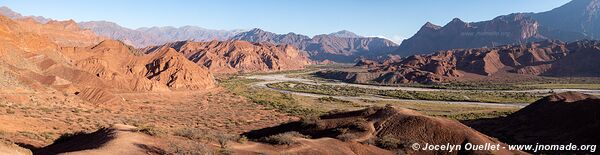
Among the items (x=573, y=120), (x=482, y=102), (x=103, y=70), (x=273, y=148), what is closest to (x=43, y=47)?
(x=103, y=70)

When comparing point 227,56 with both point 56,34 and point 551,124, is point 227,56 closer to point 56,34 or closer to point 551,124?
point 56,34

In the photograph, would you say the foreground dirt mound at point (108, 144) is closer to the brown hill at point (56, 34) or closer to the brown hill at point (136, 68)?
the brown hill at point (136, 68)

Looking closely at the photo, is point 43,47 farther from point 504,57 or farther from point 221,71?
point 504,57

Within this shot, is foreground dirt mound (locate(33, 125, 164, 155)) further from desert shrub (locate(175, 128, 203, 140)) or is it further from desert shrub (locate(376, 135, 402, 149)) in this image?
desert shrub (locate(376, 135, 402, 149))

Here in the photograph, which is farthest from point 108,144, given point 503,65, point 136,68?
point 503,65

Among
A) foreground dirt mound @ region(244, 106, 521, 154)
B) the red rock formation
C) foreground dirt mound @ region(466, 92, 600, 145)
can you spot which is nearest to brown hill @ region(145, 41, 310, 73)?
the red rock formation

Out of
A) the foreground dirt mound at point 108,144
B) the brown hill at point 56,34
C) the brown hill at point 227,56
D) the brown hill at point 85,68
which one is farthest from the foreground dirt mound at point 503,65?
the foreground dirt mound at point 108,144
